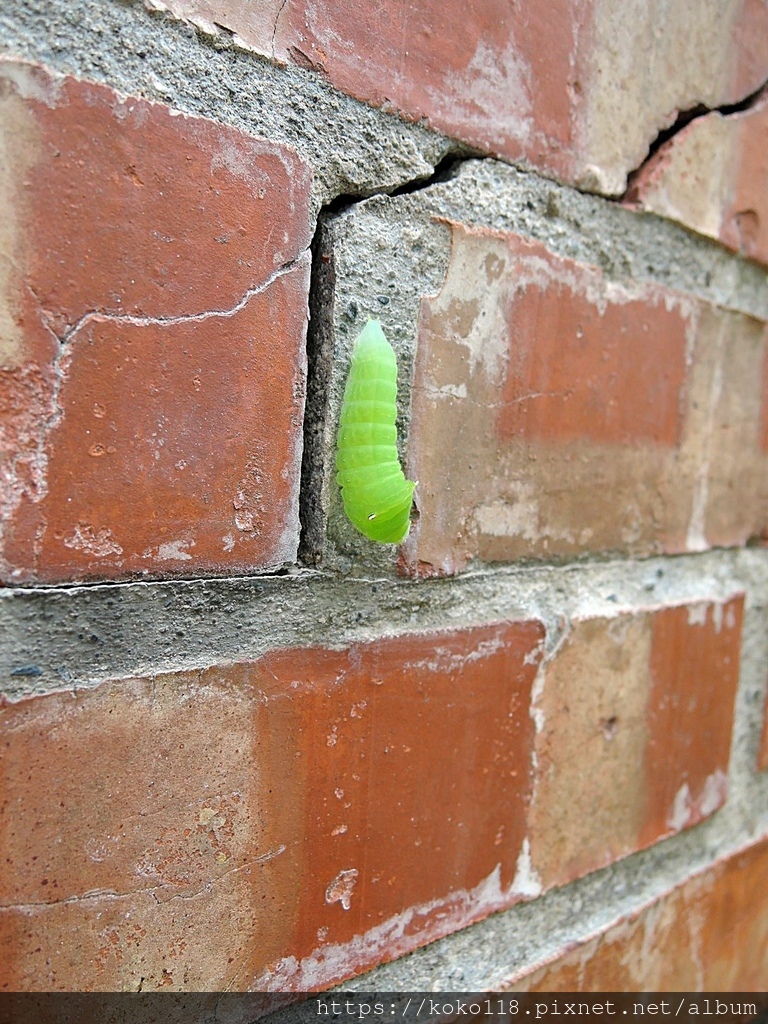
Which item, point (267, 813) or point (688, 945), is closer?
point (267, 813)

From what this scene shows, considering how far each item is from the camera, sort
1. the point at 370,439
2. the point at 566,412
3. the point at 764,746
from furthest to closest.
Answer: the point at 764,746 → the point at 566,412 → the point at 370,439

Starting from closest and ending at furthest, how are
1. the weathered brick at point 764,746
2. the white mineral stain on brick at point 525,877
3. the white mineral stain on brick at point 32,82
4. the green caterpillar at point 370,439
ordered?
the white mineral stain on brick at point 32,82, the green caterpillar at point 370,439, the white mineral stain on brick at point 525,877, the weathered brick at point 764,746

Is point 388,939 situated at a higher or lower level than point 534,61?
lower

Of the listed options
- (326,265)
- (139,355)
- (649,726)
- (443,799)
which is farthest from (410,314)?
(649,726)

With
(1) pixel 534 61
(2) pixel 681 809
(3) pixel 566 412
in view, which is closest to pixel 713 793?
(2) pixel 681 809

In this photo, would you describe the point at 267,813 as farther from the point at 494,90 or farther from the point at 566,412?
the point at 494,90

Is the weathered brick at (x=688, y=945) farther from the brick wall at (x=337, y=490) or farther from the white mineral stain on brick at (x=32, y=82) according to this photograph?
the white mineral stain on brick at (x=32, y=82)

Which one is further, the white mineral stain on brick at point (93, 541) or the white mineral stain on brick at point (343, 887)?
the white mineral stain on brick at point (343, 887)

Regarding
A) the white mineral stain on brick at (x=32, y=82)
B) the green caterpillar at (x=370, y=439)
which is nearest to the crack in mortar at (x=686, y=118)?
the green caterpillar at (x=370, y=439)
